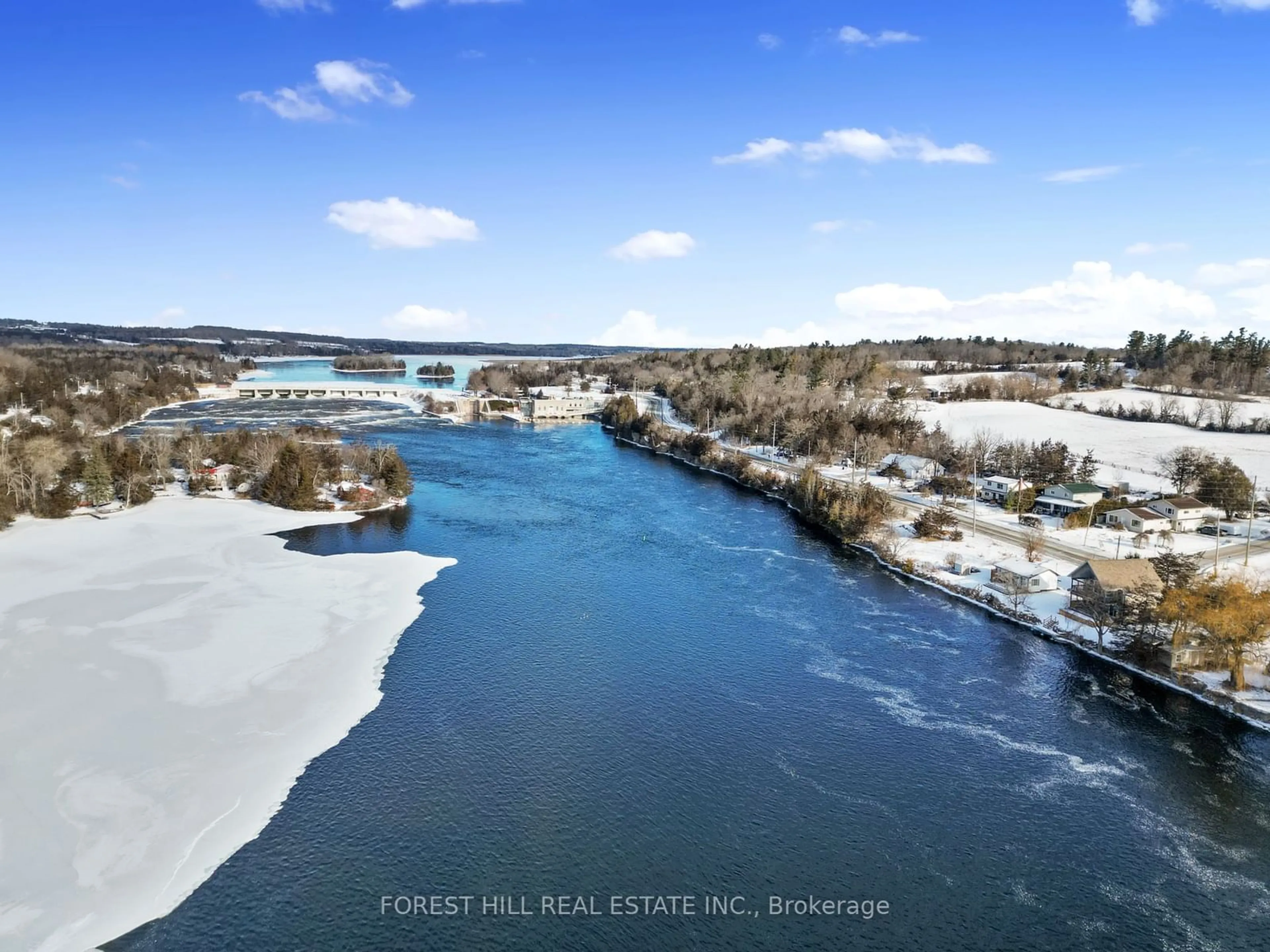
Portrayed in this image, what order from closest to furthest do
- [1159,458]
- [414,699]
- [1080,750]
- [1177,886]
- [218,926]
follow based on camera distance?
[218,926] < [1177,886] < [1080,750] < [414,699] < [1159,458]

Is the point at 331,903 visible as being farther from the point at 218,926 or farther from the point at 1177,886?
the point at 1177,886

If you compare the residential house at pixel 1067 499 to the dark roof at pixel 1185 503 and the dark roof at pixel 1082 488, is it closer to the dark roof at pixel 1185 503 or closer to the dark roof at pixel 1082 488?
the dark roof at pixel 1082 488

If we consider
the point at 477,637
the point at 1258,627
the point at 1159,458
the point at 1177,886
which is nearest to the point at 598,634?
the point at 477,637

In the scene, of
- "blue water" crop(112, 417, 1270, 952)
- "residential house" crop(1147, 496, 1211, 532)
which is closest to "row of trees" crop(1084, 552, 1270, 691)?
"blue water" crop(112, 417, 1270, 952)

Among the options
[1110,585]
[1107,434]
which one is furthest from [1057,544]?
[1107,434]

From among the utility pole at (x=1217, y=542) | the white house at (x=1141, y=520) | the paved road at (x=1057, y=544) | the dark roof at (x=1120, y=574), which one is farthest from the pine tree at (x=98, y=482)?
the white house at (x=1141, y=520)

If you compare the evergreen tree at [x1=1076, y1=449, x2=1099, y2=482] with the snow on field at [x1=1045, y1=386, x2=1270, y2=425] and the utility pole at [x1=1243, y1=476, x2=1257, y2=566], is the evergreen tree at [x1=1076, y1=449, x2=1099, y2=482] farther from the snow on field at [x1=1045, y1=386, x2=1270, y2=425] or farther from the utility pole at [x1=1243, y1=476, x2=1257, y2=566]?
the snow on field at [x1=1045, y1=386, x2=1270, y2=425]
